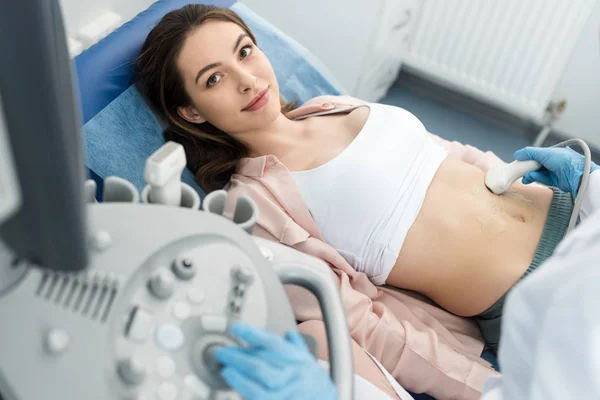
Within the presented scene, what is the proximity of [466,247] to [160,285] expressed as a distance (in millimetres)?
853

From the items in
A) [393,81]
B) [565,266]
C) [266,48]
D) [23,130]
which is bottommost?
[393,81]

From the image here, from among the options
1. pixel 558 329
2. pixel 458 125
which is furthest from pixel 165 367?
pixel 458 125

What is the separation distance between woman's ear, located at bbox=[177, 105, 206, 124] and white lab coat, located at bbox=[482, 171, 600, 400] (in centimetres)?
90

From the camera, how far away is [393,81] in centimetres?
280

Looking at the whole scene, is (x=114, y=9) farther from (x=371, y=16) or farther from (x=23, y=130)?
(x=23, y=130)

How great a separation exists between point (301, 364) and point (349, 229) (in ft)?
2.16

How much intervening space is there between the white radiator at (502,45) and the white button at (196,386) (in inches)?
83.3

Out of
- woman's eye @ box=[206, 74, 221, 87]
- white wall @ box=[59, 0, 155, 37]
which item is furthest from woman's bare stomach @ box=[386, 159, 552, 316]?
white wall @ box=[59, 0, 155, 37]

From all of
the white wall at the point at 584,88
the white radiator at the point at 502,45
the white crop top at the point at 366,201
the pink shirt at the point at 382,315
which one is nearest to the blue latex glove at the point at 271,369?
the pink shirt at the point at 382,315

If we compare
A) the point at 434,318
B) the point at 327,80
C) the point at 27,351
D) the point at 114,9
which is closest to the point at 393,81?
the point at 327,80

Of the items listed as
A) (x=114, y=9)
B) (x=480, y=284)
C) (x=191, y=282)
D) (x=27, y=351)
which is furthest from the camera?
(x=114, y=9)

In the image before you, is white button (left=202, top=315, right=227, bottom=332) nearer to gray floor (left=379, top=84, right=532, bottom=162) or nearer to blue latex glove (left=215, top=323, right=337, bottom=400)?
blue latex glove (left=215, top=323, right=337, bottom=400)

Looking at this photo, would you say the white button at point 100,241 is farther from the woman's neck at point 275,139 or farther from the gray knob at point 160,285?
the woman's neck at point 275,139

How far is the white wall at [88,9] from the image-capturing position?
55.2 inches
